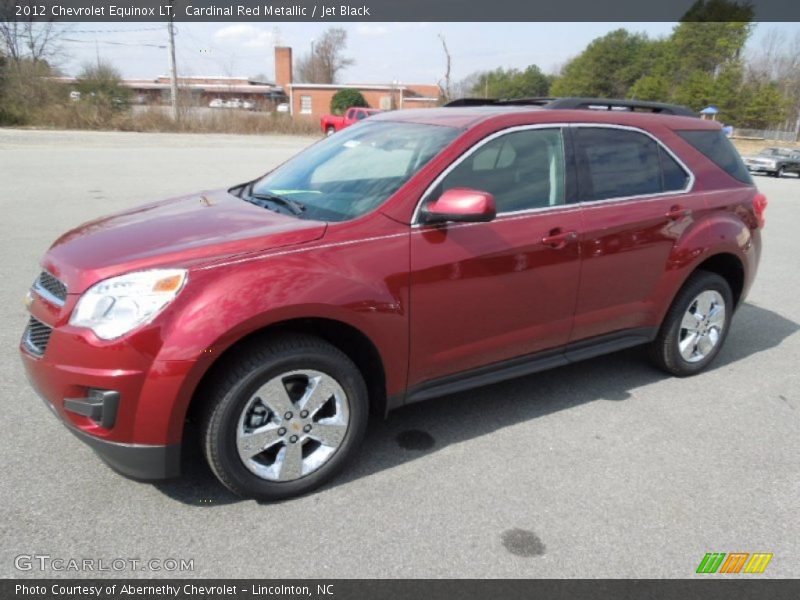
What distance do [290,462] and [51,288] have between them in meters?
1.35

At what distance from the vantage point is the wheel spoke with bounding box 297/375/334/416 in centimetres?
280

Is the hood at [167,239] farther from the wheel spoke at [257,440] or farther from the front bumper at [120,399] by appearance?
the wheel spoke at [257,440]

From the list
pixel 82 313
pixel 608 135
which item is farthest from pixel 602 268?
pixel 82 313

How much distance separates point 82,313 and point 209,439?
74 cm

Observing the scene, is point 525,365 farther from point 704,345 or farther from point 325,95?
point 325,95

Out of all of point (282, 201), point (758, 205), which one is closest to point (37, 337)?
point (282, 201)

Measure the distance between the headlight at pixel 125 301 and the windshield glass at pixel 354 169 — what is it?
0.84 m

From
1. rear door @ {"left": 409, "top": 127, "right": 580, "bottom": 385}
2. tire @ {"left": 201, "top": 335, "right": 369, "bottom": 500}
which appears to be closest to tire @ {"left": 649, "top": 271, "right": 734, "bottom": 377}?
rear door @ {"left": 409, "top": 127, "right": 580, "bottom": 385}

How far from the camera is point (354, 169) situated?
354 cm

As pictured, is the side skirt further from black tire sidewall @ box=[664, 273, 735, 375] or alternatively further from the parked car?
the parked car

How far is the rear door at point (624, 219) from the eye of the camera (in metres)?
3.59

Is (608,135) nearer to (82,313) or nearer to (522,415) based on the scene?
(522,415)

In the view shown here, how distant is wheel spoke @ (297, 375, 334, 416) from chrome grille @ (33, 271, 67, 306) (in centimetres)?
112

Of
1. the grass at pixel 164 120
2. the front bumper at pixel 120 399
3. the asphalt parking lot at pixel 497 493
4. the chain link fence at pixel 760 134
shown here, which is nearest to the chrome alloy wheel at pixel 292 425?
the asphalt parking lot at pixel 497 493
